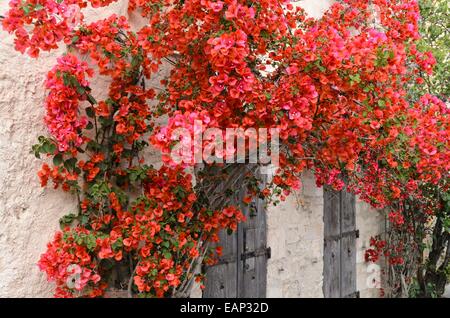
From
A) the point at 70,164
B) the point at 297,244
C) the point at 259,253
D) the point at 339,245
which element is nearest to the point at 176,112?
the point at 70,164

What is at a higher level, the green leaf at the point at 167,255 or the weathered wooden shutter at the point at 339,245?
the weathered wooden shutter at the point at 339,245

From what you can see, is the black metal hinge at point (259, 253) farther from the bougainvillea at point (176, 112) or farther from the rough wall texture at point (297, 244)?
the bougainvillea at point (176, 112)

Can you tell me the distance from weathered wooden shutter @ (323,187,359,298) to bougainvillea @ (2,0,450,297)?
88.8 inches

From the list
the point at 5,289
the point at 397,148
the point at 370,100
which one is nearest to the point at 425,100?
the point at 397,148

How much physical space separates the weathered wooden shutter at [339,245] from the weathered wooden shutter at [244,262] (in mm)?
1104

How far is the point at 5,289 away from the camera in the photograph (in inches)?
97.0

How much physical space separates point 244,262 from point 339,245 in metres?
1.84

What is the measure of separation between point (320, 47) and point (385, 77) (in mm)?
339

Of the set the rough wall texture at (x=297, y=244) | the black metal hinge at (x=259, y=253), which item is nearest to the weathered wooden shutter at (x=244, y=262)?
the black metal hinge at (x=259, y=253)

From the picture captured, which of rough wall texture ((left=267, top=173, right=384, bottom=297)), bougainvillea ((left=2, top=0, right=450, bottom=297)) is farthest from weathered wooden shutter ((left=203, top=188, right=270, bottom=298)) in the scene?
bougainvillea ((left=2, top=0, right=450, bottom=297))

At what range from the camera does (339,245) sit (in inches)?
218

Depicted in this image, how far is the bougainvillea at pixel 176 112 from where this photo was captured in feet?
7.86

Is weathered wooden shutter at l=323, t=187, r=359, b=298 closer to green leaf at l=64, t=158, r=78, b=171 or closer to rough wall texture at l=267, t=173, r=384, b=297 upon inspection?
rough wall texture at l=267, t=173, r=384, b=297
